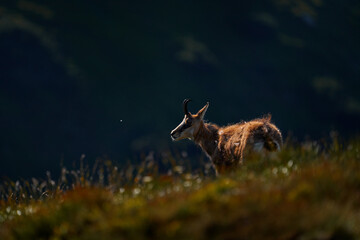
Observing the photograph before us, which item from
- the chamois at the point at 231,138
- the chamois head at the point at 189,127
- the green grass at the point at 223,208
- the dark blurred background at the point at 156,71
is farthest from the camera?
the dark blurred background at the point at 156,71

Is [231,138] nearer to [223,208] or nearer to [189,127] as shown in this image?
[189,127]

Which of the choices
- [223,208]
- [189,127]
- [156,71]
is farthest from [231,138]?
[156,71]

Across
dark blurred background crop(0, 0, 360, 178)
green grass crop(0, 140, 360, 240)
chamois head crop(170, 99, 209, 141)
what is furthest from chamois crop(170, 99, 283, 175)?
dark blurred background crop(0, 0, 360, 178)

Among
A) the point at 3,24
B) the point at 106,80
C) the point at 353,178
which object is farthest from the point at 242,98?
the point at 353,178

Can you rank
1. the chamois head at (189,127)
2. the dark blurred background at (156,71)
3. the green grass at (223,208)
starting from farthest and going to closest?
the dark blurred background at (156,71), the chamois head at (189,127), the green grass at (223,208)

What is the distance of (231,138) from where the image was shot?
12578mm

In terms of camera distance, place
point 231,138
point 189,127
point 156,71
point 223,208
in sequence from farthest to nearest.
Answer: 1. point 156,71
2. point 189,127
3. point 231,138
4. point 223,208

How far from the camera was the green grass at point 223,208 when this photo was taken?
17.7ft

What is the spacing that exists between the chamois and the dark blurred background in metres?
67.5

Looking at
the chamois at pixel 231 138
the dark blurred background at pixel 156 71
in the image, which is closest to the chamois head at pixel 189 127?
the chamois at pixel 231 138

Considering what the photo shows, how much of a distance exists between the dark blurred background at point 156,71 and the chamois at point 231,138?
67453 mm

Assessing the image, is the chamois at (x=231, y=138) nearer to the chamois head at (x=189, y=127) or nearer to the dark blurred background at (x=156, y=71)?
the chamois head at (x=189, y=127)

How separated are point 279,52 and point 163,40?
100 ft

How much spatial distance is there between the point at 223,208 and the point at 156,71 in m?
116
